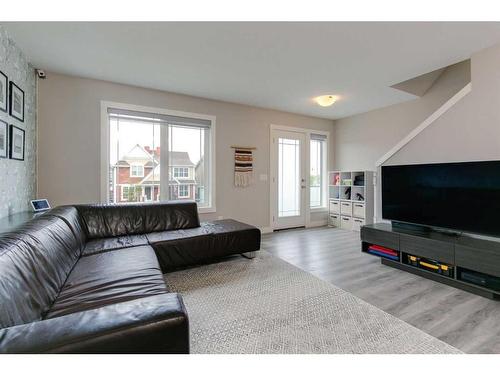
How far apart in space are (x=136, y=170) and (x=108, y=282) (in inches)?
96.1

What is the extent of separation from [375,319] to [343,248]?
1.95m

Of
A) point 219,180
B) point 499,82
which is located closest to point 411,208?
point 499,82

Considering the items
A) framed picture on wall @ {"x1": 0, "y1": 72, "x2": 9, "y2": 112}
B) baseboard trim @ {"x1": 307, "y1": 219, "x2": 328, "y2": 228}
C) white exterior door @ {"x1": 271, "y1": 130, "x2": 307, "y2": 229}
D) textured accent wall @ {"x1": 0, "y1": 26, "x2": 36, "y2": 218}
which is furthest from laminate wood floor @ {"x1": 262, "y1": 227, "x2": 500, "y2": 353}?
framed picture on wall @ {"x1": 0, "y1": 72, "x2": 9, "y2": 112}

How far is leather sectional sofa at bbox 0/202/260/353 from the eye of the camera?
2.75 feet

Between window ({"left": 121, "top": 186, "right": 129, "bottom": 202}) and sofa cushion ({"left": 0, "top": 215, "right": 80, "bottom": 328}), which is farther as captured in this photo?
window ({"left": 121, "top": 186, "right": 129, "bottom": 202})

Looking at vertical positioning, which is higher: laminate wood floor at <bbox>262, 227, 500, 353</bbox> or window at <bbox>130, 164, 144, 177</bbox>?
window at <bbox>130, 164, 144, 177</bbox>

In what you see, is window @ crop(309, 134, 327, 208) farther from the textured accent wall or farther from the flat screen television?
the textured accent wall

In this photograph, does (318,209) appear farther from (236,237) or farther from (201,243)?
(201,243)

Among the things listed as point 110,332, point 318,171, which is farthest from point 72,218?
point 318,171

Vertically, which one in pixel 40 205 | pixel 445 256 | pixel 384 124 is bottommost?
pixel 445 256

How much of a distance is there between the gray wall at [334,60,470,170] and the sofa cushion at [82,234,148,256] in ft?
14.6

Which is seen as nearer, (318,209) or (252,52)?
(252,52)

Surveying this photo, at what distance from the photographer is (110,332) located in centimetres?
83

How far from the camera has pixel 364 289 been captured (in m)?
2.31
